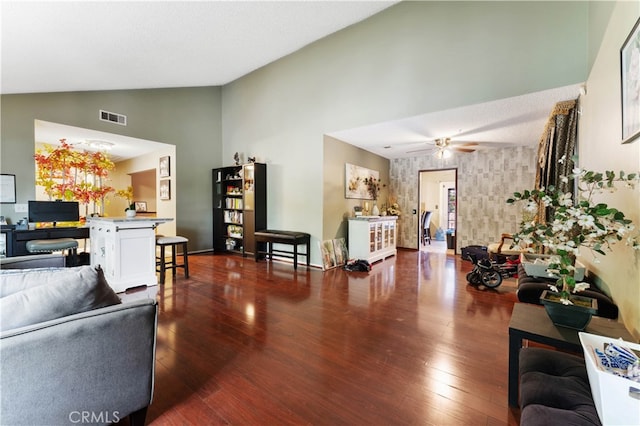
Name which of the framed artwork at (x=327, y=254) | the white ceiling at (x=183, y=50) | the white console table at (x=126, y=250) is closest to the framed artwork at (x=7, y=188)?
the white ceiling at (x=183, y=50)

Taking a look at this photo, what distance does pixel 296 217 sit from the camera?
5559 mm

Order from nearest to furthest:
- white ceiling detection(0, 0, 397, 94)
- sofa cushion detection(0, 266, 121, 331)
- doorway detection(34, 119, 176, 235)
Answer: sofa cushion detection(0, 266, 121, 331) → white ceiling detection(0, 0, 397, 94) → doorway detection(34, 119, 176, 235)

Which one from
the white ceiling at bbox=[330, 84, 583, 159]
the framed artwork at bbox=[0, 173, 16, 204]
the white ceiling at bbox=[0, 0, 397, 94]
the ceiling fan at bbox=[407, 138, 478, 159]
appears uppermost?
the white ceiling at bbox=[0, 0, 397, 94]

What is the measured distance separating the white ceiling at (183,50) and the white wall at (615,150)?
84cm

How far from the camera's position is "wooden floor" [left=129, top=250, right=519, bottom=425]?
62.6 inches

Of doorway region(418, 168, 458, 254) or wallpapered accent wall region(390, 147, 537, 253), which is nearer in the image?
wallpapered accent wall region(390, 147, 537, 253)

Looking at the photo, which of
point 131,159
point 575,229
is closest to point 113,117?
point 131,159

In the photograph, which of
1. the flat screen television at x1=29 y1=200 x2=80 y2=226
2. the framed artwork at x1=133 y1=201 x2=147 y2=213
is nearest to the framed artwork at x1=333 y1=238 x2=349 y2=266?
the flat screen television at x1=29 y1=200 x2=80 y2=226

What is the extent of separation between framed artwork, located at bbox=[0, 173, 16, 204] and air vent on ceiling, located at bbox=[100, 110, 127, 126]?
1.72 m

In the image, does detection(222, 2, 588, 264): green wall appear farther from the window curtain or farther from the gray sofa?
the gray sofa

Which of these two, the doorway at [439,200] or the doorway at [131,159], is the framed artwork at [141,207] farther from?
the doorway at [439,200]

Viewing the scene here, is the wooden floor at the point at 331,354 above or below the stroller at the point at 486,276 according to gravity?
below

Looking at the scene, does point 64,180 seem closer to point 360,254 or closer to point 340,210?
point 340,210

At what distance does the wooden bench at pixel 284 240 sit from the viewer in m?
5.07
